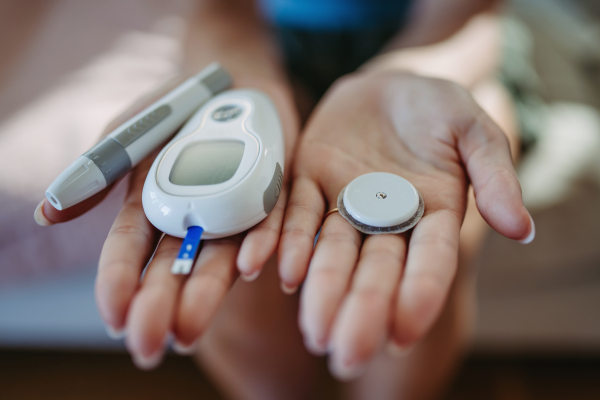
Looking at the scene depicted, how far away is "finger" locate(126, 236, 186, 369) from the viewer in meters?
0.38

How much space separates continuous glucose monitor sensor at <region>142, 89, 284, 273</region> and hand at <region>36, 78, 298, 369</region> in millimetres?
15

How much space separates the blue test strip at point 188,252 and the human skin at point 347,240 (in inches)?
0.4

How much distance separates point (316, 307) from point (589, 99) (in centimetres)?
109

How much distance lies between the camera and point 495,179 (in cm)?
50

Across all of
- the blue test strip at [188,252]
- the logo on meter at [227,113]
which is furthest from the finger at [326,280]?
the logo on meter at [227,113]

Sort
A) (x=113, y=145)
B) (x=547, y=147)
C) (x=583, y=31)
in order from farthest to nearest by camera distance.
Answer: (x=583, y=31) < (x=547, y=147) < (x=113, y=145)

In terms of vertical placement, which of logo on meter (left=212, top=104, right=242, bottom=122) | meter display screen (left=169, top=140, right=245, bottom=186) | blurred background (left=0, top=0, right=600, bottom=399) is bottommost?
blurred background (left=0, top=0, right=600, bottom=399)

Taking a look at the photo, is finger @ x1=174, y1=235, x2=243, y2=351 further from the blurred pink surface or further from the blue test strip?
the blurred pink surface

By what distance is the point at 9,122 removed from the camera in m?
0.80

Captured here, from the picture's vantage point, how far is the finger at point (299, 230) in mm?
455

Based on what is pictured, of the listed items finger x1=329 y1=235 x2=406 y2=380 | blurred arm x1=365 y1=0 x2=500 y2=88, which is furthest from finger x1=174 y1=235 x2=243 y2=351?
blurred arm x1=365 y1=0 x2=500 y2=88

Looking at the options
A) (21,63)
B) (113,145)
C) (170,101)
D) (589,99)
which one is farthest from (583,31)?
(21,63)

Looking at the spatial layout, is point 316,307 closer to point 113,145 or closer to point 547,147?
point 113,145

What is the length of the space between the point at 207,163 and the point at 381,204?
0.23 metres
